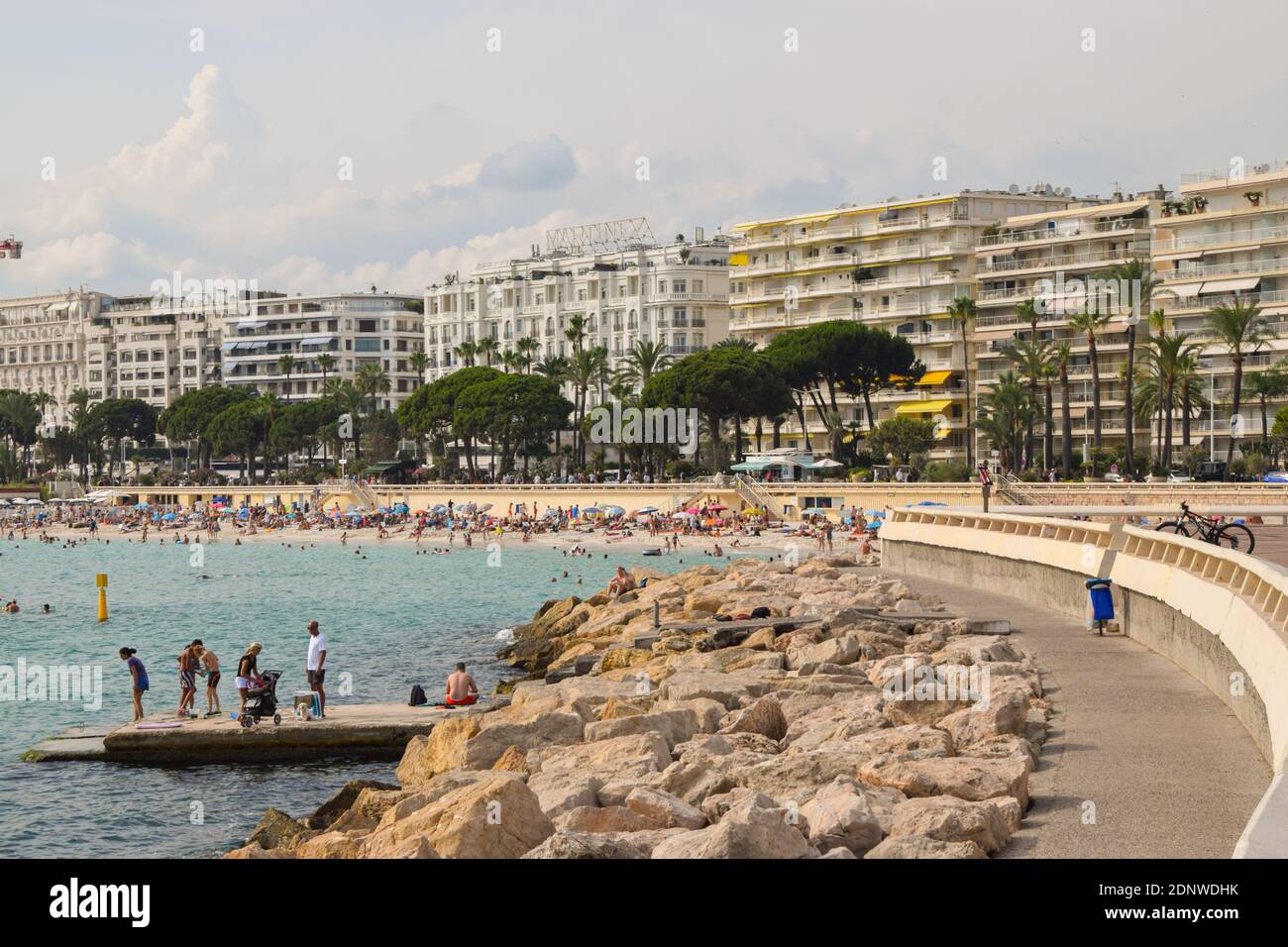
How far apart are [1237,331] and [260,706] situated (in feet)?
217

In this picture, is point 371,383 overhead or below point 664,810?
overhead

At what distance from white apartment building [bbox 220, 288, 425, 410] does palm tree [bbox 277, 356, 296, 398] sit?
0.27 metres

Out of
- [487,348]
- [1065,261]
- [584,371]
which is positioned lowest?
[584,371]

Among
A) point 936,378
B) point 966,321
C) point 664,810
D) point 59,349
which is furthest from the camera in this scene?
point 59,349

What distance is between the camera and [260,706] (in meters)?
24.3

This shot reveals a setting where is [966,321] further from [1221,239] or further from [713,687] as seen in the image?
[713,687]

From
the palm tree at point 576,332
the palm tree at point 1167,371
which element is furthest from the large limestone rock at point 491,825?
the palm tree at point 576,332

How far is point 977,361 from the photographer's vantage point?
358 ft

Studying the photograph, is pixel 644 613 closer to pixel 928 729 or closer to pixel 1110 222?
pixel 928 729

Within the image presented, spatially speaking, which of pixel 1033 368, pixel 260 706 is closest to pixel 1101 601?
pixel 260 706

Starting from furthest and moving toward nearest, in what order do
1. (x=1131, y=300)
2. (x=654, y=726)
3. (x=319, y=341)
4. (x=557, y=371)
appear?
(x=319, y=341), (x=557, y=371), (x=1131, y=300), (x=654, y=726)

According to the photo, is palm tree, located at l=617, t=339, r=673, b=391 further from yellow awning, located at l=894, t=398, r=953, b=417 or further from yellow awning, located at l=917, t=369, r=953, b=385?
yellow awning, located at l=917, t=369, r=953, b=385

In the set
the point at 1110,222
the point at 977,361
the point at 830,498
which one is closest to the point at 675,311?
the point at 977,361

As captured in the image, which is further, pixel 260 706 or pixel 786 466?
pixel 786 466
